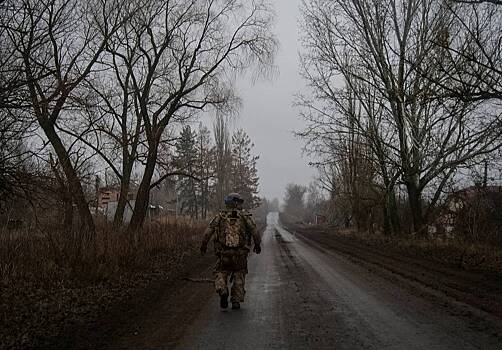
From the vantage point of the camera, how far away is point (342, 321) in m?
7.18

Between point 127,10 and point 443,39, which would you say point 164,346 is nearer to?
point 443,39

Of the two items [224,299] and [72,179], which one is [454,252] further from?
[72,179]

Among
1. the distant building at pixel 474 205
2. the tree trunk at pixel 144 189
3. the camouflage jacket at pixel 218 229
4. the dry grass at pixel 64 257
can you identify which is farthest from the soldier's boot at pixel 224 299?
the distant building at pixel 474 205

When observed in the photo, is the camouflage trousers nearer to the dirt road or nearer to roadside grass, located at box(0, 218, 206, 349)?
the dirt road

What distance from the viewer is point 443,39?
13.7 metres

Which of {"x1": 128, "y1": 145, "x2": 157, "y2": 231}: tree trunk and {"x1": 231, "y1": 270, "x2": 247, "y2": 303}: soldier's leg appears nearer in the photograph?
{"x1": 231, "y1": 270, "x2": 247, "y2": 303}: soldier's leg

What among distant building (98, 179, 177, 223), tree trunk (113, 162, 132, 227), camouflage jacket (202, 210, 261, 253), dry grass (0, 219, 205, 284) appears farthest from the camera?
distant building (98, 179, 177, 223)

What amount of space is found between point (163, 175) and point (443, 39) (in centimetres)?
1437

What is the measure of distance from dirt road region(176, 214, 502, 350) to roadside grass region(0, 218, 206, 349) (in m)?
2.03

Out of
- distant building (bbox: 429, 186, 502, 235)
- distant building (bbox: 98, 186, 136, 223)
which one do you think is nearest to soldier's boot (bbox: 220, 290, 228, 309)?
distant building (bbox: 98, 186, 136, 223)

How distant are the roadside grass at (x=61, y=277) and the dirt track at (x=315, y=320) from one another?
3.33 ft

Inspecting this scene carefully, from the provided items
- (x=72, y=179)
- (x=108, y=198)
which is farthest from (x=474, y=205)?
(x=108, y=198)

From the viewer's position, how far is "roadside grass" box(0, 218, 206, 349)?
24.0 feet

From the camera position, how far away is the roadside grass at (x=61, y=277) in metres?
7.33
